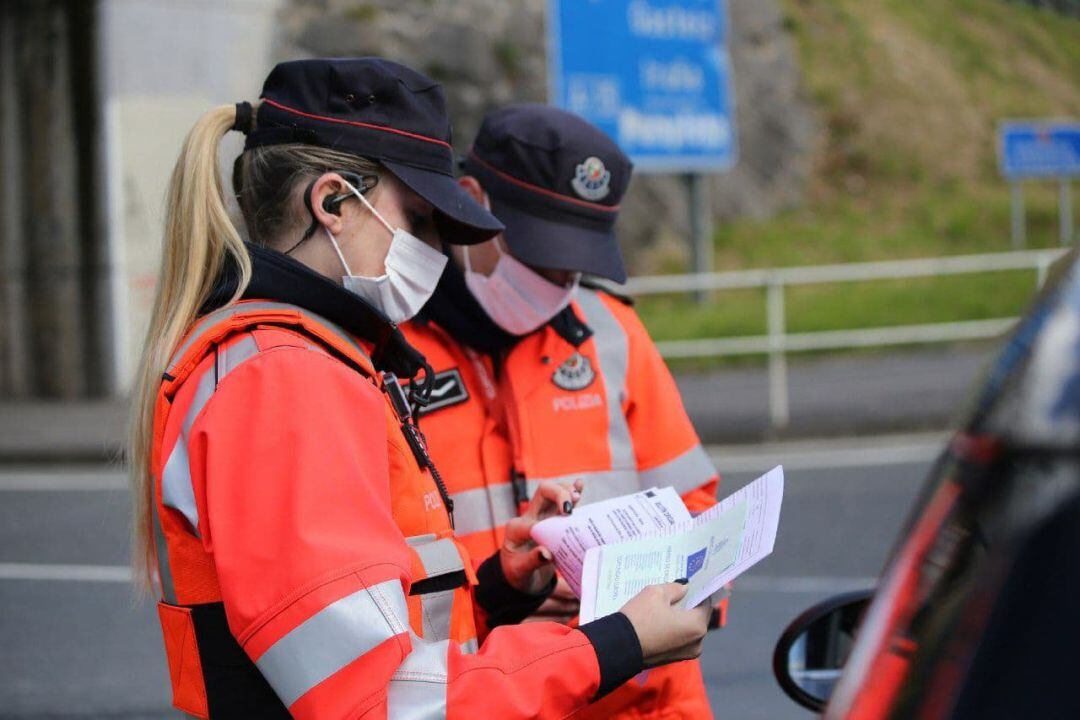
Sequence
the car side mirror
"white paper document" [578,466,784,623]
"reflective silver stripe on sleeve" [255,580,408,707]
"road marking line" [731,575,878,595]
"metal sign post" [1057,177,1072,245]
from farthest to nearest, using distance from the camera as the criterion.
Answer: "metal sign post" [1057,177,1072,245] < "road marking line" [731,575,878,595] < the car side mirror < "white paper document" [578,466,784,623] < "reflective silver stripe on sleeve" [255,580,408,707]

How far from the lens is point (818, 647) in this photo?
220cm

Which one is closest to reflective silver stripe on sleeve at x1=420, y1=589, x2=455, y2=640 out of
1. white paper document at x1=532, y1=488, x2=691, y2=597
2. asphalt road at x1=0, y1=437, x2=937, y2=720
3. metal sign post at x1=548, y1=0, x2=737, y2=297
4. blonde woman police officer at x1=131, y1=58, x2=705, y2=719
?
blonde woman police officer at x1=131, y1=58, x2=705, y2=719

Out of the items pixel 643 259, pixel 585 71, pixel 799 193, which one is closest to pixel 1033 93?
pixel 799 193

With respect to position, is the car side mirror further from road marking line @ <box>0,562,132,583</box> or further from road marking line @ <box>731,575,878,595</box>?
road marking line @ <box>0,562,132,583</box>

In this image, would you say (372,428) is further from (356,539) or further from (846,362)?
(846,362)

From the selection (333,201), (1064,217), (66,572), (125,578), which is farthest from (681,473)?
(1064,217)

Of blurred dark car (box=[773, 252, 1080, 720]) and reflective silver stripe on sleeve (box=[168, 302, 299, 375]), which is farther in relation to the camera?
reflective silver stripe on sleeve (box=[168, 302, 299, 375])

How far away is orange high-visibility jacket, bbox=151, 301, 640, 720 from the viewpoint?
5.59 ft

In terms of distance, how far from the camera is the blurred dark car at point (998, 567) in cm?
106

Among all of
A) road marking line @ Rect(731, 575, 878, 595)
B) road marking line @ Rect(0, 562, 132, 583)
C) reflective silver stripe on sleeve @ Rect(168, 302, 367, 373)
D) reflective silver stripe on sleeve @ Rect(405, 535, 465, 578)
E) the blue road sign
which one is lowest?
road marking line @ Rect(731, 575, 878, 595)

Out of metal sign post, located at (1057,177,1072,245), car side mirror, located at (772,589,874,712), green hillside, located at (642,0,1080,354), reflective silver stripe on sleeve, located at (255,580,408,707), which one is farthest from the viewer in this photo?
metal sign post, located at (1057,177,1072,245)

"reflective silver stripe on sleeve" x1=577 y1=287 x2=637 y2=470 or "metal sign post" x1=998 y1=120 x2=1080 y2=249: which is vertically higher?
"metal sign post" x1=998 y1=120 x2=1080 y2=249

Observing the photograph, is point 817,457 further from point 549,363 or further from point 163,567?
point 163,567

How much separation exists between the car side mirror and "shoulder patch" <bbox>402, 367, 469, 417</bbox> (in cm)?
81
